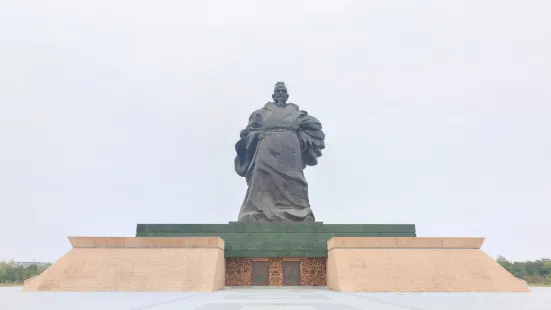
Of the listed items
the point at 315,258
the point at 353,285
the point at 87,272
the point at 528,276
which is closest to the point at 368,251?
the point at 353,285

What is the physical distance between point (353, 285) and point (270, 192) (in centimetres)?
689

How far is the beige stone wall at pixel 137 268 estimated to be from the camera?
13.0m

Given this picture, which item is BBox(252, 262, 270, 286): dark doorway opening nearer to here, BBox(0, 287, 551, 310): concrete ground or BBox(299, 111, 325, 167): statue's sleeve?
BBox(299, 111, 325, 167): statue's sleeve

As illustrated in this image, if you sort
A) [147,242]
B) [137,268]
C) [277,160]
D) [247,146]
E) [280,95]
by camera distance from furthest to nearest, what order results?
[280,95] < [247,146] < [277,160] < [147,242] < [137,268]

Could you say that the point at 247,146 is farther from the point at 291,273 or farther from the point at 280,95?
the point at 291,273

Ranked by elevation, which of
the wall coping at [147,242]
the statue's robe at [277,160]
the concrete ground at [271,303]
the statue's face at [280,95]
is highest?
the statue's face at [280,95]

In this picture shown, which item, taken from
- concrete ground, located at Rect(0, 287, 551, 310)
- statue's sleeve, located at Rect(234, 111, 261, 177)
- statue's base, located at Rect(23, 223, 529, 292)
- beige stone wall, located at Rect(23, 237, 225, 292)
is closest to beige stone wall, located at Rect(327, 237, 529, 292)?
statue's base, located at Rect(23, 223, 529, 292)

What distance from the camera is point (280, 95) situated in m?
20.8

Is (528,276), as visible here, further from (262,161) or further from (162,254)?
(162,254)

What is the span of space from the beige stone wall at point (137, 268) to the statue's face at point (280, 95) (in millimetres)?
8114

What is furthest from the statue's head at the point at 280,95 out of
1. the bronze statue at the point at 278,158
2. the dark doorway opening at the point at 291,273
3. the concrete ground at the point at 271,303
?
the concrete ground at the point at 271,303

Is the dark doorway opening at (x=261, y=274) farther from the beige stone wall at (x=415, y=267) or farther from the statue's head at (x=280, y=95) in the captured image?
the statue's head at (x=280, y=95)

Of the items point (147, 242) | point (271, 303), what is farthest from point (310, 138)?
point (271, 303)

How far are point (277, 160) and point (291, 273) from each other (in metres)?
5.00
